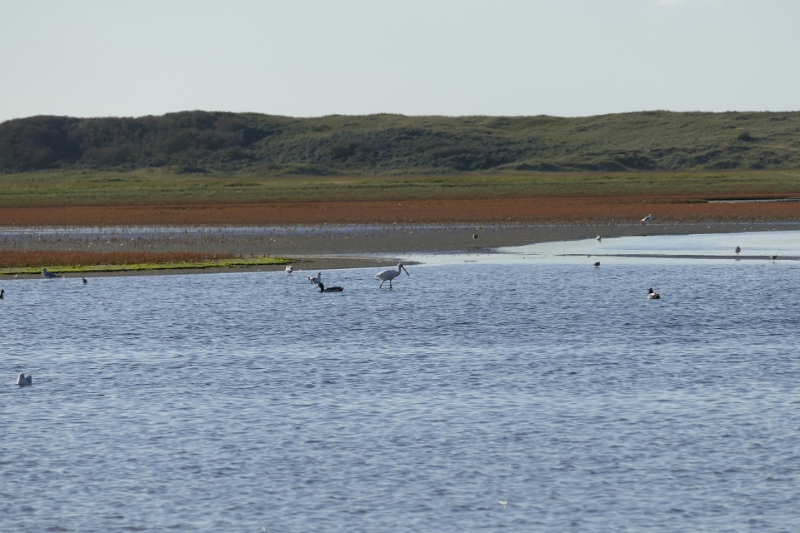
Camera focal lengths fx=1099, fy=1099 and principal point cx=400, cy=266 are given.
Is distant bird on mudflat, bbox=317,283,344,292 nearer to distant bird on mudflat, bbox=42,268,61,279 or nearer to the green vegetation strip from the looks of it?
the green vegetation strip

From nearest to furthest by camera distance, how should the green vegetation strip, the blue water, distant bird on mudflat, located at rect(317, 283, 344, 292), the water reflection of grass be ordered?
the blue water < distant bird on mudflat, located at rect(317, 283, 344, 292) < the green vegetation strip < the water reflection of grass

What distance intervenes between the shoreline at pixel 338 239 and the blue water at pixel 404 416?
1530 centimetres

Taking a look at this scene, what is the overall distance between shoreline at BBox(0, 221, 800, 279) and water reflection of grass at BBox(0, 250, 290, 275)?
0.60 m

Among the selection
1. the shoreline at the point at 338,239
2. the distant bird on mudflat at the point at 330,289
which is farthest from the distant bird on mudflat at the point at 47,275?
the distant bird on mudflat at the point at 330,289

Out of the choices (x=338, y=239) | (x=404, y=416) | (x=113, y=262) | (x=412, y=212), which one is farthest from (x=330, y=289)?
(x=412, y=212)

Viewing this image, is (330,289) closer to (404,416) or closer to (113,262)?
(113,262)

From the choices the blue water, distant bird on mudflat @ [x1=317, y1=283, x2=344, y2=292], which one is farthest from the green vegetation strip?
the blue water

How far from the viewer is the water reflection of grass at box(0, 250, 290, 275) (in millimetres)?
38969

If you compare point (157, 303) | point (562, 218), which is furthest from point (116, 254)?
point (562, 218)

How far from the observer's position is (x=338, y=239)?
53875mm

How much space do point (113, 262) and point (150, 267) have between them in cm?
201

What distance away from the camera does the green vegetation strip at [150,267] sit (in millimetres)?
38375

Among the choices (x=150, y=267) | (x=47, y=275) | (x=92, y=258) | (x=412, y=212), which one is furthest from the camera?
(x=412, y=212)

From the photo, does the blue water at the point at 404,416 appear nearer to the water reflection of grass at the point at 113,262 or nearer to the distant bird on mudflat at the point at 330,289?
the distant bird on mudflat at the point at 330,289
